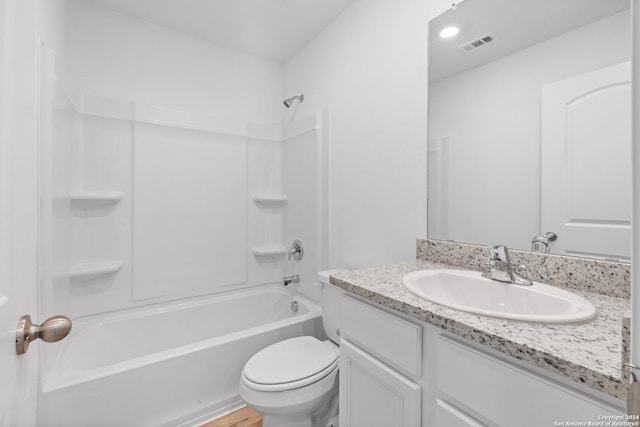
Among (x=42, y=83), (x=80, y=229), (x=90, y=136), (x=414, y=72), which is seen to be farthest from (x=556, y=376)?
(x=90, y=136)

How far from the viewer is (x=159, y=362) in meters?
1.34

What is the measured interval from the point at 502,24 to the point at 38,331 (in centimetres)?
171

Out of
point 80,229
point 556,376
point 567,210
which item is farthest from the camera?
point 80,229

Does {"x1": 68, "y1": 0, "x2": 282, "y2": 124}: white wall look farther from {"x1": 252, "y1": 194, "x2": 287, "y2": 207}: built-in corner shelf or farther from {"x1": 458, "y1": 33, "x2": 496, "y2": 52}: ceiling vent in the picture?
{"x1": 458, "y1": 33, "x2": 496, "y2": 52}: ceiling vent

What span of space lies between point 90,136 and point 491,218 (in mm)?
2395

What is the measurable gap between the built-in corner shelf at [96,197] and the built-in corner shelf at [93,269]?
405mm

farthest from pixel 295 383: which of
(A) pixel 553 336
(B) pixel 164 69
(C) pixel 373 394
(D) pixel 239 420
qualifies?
(B) pixel 164 69

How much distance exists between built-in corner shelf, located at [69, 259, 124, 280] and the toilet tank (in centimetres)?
139

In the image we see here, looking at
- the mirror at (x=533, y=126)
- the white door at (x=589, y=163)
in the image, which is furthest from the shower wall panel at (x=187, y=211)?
the white door at (x=589, y=163)

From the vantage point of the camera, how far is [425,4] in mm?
1350

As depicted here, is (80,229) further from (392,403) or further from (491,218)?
(491,218)

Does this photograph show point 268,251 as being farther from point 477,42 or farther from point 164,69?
point 477,42

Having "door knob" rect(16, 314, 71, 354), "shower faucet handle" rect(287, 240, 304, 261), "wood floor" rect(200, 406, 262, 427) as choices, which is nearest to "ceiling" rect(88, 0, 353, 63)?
"shower faucet handle" rect(287, 240, 304, 261)

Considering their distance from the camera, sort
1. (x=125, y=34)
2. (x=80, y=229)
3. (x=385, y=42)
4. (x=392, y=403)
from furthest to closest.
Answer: (x=125, y=34)
(x=80, y=229)
(x=385, y=42)
(x=392, y=403)
